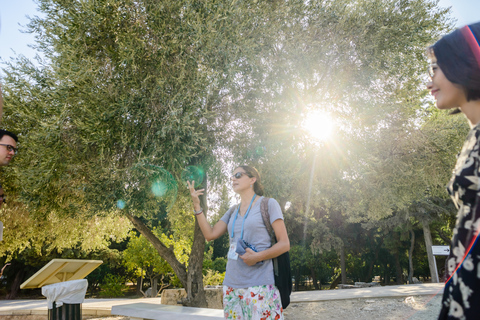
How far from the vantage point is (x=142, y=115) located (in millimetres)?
7617

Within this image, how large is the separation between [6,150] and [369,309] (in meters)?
8.94

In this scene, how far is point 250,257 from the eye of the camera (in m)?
2.92

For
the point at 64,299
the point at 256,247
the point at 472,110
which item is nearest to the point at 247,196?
the point at 256,247

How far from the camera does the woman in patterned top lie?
125cm

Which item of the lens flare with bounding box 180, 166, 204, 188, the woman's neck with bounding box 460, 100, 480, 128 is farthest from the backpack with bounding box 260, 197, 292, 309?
the lens flare with bounding box 180, 166, 204, 188

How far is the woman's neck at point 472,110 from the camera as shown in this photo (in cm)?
147

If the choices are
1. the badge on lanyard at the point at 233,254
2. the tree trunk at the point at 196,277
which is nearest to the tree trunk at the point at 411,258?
the tree trunk at the point at 196,277

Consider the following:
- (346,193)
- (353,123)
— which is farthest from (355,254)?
(353,123)

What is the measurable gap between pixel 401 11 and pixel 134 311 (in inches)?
410

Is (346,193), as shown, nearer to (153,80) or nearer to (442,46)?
(153,80)

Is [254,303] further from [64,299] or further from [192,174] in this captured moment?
[192,174]

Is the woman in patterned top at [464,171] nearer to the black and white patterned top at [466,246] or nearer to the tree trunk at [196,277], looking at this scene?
the black and white patterned top at [466,246]

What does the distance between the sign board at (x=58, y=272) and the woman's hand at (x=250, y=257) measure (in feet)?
14.5

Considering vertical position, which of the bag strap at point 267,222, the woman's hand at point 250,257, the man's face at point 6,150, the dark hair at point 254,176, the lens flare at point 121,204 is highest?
the man's face at point 6,150
